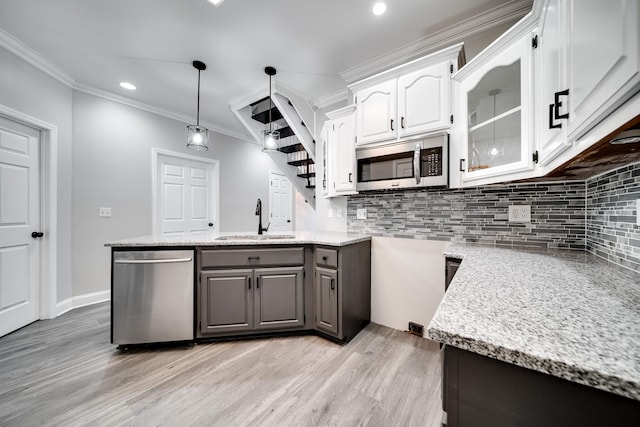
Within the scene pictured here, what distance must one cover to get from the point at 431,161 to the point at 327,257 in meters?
1.13

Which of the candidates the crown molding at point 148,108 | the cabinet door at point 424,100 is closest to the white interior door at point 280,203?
the crown molding at point 148,108

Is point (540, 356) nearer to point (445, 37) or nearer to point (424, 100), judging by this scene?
point (424, 100)

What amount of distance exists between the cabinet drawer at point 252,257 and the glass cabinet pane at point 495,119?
153 centimetres

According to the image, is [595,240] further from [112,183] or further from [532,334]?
[112,183]

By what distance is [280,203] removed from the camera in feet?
17.3

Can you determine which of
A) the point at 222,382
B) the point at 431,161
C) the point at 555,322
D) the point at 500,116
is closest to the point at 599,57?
the point at 555,322

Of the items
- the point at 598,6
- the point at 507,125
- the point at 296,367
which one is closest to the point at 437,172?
the point at 507,125

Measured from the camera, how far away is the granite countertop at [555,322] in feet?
1.31

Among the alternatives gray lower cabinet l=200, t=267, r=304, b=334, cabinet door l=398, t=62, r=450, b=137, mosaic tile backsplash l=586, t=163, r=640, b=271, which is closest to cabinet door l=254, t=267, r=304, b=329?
gray lower cabinet l=200, t=267, r=304, b=334

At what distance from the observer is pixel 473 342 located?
1.59 ft

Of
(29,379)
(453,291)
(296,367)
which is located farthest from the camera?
(296,367)

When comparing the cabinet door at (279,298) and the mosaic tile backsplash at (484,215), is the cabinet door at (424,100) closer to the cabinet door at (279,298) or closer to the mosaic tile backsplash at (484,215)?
the mosaic tile backsplash at (484,215)

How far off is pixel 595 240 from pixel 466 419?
5.27ft

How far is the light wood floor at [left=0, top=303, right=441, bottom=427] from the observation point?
132 cm
